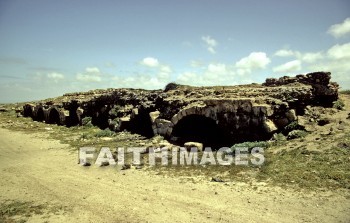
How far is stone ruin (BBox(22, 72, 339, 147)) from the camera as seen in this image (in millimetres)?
14758

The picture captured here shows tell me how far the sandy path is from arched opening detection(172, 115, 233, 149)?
19.0 ft

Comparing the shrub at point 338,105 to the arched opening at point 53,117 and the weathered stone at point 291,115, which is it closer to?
the weathered stone at point 291,115

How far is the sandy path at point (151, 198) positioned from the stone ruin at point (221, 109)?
5.66 metres

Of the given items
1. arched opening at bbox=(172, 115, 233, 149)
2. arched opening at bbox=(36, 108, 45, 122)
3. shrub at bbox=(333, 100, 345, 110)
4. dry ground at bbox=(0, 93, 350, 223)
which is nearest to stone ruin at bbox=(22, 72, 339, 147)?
arched opening at bbox=(172, 115, 233, 149)

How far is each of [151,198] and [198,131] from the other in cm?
978

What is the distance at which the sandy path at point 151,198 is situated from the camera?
24.6 ft

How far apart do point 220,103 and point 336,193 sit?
7978mm

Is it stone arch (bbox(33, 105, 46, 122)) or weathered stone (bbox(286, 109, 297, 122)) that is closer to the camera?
weathered stone (bbox(286, 109, 297, 122))

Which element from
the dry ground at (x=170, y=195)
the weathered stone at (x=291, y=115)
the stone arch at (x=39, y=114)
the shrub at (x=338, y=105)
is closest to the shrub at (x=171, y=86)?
the weathered stone at (x=291, y=115)

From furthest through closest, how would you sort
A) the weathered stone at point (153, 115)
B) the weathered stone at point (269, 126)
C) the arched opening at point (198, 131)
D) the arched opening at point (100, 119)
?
the arched opening at point (100, 119) → the weathered stone at point (153, 115) → the arched opening at point (198, 131) → the weathered stone at point (269, 126)

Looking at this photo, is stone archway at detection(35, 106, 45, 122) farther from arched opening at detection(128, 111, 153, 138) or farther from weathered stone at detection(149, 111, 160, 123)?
weathered stone at detection(149, 111, 160, 123)

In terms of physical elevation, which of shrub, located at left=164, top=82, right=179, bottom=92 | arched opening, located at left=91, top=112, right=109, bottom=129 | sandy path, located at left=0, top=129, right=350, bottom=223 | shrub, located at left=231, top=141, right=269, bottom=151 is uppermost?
shrub, located at left=164, top=82, right=179, bottom=92

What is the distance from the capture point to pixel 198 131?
18.3 meters

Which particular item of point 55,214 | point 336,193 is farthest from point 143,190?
point 336,193
